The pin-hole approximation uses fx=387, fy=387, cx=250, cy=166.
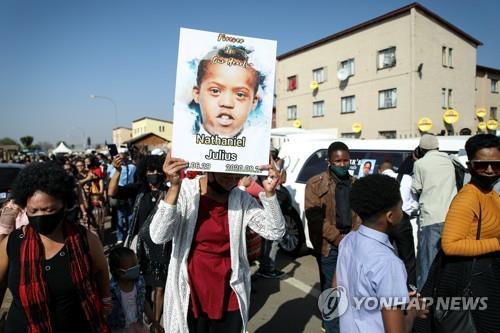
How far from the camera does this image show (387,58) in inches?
1020

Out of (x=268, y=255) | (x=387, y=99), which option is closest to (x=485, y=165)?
(x=268, y=255)

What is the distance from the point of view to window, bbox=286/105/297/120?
34.6 m

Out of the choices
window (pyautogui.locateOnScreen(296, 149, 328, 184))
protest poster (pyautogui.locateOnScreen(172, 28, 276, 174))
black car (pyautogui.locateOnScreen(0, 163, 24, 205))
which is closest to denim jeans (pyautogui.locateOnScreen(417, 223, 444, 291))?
window (pyautogui.locateOnScreen(296, 149, 328, 184))

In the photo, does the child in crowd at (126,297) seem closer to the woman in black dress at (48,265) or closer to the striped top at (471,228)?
the woman in black dress at (48,265)

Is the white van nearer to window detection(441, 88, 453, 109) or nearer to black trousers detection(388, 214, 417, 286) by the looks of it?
black trousers detection(388, 214, 417, 286)

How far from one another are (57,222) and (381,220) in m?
1.78

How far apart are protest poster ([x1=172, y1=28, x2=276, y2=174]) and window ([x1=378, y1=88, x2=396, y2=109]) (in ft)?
81.4

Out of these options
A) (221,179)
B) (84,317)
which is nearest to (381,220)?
(221,179)

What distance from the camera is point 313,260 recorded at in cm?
711

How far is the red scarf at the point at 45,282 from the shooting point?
2.04m

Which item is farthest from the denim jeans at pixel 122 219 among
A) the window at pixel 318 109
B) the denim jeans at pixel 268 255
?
the window at pixel 318 109

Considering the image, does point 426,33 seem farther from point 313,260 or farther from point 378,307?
point 378,307

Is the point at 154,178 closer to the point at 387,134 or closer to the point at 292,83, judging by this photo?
the point at 387,134

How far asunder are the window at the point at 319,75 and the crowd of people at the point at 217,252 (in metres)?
28.5
